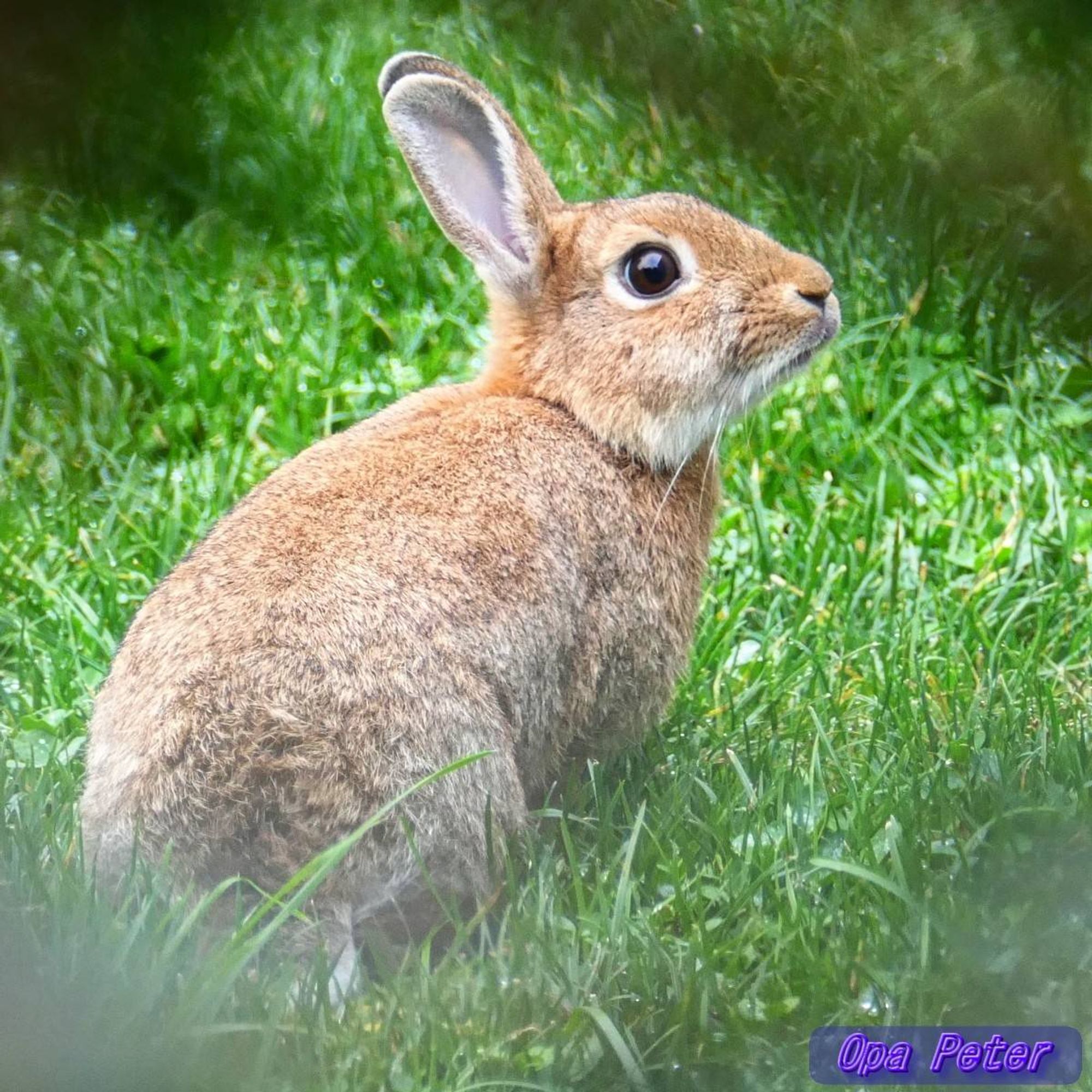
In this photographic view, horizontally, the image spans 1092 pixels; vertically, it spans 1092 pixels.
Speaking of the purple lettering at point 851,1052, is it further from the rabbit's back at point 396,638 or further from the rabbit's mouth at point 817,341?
the rabbit's mouth at point 817,341

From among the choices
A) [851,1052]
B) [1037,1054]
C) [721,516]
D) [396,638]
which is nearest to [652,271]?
[396,638]

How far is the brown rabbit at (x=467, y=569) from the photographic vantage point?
2.58 m

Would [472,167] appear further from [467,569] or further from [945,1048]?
[945,1048]

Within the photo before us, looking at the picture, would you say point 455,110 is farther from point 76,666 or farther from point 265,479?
point 76,666

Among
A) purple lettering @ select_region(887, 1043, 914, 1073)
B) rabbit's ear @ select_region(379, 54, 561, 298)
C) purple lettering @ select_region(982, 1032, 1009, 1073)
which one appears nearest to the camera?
purple lettering @ select_region(982, 1032, 1009, 1073)

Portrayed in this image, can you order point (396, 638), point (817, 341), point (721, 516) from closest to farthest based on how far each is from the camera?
1. point (396, 638)
2. point (817, 341)
3. point (721, 516)

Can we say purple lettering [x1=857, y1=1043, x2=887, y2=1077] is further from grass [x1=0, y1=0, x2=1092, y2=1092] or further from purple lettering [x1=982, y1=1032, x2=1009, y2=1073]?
purple lettering [x1=982, y1=1032, x2=1009, y2=1073]

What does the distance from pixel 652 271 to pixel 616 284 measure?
0.09 metres

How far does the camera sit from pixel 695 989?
2215mm

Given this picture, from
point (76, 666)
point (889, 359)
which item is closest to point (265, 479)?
point (76, 666)

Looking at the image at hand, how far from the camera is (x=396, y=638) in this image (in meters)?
2.69

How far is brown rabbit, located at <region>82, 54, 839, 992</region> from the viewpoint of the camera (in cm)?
258

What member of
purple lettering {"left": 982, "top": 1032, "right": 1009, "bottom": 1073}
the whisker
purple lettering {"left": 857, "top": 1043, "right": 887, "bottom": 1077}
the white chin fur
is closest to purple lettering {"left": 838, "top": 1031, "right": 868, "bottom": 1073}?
purple lettering {"left": 857, "top": 1043, "right": 887, "bottom": 1077}

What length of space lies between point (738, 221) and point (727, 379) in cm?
35
